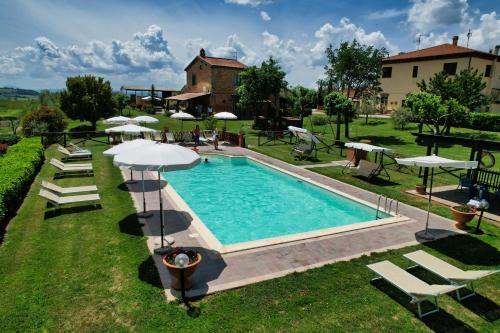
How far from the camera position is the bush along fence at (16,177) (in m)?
10.4

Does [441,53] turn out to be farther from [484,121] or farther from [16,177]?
[16,177]

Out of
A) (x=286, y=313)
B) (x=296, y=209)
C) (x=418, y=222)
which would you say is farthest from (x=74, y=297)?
(x=418, y=222)

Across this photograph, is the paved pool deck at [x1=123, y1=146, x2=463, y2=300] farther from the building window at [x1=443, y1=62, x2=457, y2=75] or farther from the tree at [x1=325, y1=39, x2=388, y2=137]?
the building window at [x1=443, y1=62, x2=457, y2=75]

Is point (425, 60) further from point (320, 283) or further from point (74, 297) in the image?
point (74, 297)

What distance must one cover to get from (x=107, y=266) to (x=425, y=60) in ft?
165

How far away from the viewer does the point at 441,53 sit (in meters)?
44.1

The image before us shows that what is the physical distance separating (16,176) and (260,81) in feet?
85.4

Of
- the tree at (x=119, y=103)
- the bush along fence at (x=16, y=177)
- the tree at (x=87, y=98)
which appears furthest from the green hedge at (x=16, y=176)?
the tree at (x=119, y=103)

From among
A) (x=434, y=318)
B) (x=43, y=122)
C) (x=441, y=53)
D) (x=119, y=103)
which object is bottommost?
Answer: (x=434, y=318)

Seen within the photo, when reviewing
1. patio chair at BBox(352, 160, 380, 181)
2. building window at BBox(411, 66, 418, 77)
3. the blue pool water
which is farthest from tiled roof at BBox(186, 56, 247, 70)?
patio chair at BBox(352, 160, 380, 181)

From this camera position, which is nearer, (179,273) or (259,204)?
(179,273)

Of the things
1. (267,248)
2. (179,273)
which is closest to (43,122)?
(267,248)

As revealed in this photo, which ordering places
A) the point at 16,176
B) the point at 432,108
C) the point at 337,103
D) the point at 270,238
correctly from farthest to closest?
the point at 337,103 → the point at 432,108 → the point at 16,176 → the point at 270,238

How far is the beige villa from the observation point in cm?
4278
